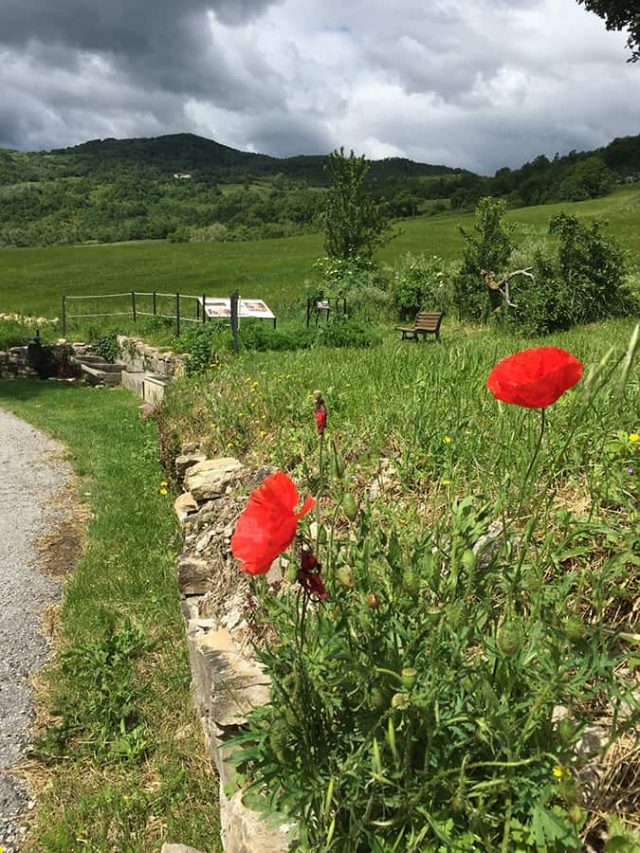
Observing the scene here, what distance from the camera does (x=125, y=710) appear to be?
11.1ft

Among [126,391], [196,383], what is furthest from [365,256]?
[196,383]

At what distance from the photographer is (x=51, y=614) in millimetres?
4531

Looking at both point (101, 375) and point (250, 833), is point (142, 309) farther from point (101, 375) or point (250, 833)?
point (250, 833)

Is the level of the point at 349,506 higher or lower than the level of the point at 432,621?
higher

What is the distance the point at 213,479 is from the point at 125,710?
5.44 ft

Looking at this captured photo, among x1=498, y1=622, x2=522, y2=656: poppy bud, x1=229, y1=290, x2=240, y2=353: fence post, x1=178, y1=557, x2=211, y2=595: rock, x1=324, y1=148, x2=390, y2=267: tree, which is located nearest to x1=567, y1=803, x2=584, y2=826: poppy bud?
x1=498, y1=622, x2=522, y2=656: poppy bud

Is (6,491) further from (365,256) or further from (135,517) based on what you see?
(365,256)

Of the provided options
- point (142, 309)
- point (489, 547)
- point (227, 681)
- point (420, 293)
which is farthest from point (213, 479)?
point (142, 309)

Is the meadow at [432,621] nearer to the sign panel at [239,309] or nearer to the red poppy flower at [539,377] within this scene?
the red poppy flower at [539,377]

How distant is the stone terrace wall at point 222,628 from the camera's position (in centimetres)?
207

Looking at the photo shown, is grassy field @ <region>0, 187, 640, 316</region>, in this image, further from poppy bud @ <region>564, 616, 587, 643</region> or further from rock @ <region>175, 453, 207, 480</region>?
poppy bud @ <region>564, 616, 587, 643</region>

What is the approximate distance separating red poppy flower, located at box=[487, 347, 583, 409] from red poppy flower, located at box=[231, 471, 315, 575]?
1.92 feet

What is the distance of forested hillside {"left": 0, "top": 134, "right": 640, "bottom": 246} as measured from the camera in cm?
6762

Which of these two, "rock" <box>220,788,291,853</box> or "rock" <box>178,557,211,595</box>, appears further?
"rock" <box>178,557,211,595</box>
